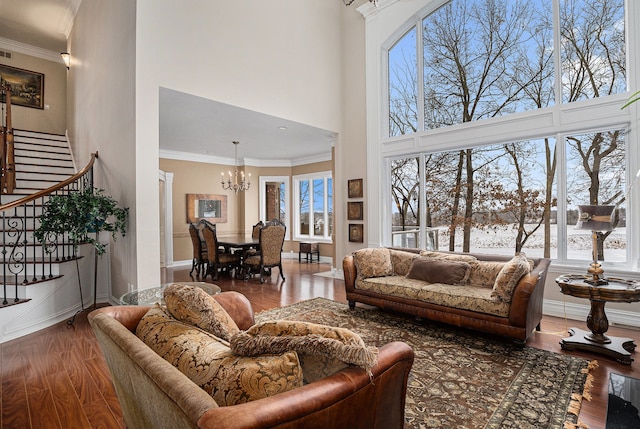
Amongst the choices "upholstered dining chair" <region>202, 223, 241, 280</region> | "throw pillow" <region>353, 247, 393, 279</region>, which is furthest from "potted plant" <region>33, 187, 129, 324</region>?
"throw pillow" <region>353, 247, 393, 279</region>

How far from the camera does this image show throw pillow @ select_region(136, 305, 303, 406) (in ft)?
3.13

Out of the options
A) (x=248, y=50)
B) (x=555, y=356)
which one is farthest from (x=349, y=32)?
(x=555, y=356)

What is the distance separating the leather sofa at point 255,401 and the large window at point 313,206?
7.18 metres

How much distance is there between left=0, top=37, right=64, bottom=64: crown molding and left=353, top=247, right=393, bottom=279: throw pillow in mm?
9522

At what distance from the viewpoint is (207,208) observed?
28.5 feet

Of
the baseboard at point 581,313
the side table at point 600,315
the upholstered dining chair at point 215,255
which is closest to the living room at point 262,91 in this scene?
the baseboard at point 581,313

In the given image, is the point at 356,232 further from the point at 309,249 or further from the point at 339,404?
the point at 339,404

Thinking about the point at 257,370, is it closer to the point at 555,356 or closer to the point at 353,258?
the point at 555,356

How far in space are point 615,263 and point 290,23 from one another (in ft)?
18.8

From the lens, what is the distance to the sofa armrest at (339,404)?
797mm

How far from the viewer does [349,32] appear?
248 inches

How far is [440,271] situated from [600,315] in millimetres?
1410

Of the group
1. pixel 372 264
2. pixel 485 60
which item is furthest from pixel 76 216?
pixel 485 60

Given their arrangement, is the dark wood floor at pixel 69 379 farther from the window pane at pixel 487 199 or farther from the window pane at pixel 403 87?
the window pane at pixel 403 87
